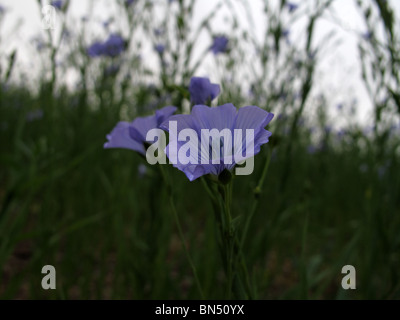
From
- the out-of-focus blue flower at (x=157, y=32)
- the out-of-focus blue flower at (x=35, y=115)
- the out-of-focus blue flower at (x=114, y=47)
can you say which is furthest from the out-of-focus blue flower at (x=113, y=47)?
the out-of-focus blue flower at (x=35, y=115)

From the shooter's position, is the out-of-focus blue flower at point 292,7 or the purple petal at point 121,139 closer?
the purple petal at point 121,139

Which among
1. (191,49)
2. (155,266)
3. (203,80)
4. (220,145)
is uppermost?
(191,49)

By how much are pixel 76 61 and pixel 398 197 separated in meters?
2.17

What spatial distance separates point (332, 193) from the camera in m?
3.37

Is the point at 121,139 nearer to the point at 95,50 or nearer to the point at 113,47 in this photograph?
the point at 113,47

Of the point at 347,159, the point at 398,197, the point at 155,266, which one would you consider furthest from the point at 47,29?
the point at 347,159

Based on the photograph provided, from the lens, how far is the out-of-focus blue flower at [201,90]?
68cm

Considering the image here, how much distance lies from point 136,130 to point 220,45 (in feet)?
5.47

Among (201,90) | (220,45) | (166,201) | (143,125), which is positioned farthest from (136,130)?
(220,45)

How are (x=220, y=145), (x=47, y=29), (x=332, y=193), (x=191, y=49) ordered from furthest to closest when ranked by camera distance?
1. (x=332, y=193)
2. (x=191, y=49)
3. (x=47, y=29)
4. (x=220, y=145)

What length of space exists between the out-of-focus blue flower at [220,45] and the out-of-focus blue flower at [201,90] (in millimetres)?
1463

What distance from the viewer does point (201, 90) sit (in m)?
0.68

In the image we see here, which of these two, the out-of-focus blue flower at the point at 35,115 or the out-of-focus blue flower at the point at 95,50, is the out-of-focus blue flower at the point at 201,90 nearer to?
the out-of-focus blue flower at the point at 95,50
